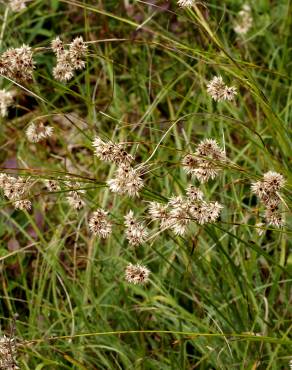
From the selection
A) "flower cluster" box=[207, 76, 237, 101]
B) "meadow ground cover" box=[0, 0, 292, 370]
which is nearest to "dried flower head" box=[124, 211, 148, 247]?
"meadow ground cover" box=[0, 0, 292, 370]

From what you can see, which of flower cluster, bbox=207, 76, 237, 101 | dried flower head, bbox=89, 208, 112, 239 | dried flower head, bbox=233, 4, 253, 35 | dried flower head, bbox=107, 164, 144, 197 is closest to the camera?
dried flower head, bbox=107, 164, 144, 197

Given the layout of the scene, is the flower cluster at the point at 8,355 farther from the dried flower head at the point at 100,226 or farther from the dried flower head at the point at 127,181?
the dried flower head at the point at 127,181

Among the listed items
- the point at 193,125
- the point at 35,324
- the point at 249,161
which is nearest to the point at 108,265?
the point at 35,324

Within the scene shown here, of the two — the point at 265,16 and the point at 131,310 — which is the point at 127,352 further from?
the point at 265,16

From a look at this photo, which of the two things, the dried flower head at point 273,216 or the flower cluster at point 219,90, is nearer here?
the dried flower head at point 273,216

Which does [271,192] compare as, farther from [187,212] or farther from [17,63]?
[17,63]

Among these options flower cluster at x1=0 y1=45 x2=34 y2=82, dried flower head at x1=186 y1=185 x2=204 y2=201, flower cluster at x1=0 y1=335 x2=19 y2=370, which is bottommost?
flower cluster at x1=0 y1=335 x2=19 y2=370

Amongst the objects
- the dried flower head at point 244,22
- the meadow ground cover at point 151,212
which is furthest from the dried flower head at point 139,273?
the dried flower head at point 244,22

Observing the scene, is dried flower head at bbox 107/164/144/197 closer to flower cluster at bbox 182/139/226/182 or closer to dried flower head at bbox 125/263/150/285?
flower cluster at bbox 182/139/226/182
